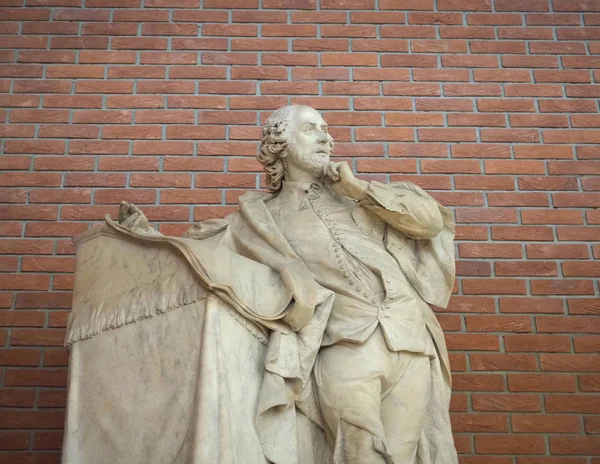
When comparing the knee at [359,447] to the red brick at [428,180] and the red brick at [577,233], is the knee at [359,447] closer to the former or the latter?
the red brick at [428,180]

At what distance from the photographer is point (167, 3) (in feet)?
13.7

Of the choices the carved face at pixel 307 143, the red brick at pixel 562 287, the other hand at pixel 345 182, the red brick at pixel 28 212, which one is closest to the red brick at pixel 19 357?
the red brick at pixel 28 212

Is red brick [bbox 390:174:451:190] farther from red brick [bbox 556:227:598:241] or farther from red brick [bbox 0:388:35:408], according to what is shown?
red brick [bbox 0:388:35:408]

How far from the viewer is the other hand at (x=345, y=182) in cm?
280

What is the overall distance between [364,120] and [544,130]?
80 centimetres

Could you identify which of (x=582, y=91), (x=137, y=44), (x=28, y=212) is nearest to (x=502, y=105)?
(x=582, y=91)

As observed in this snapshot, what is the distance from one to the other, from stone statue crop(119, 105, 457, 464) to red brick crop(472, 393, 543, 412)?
0.80 m

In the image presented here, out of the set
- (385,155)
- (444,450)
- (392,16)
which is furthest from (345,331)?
(392,16)

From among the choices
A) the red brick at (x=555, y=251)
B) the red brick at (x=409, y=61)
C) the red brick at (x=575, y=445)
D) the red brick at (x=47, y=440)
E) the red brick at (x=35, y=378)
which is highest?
the red brick at (x=409, y=61)

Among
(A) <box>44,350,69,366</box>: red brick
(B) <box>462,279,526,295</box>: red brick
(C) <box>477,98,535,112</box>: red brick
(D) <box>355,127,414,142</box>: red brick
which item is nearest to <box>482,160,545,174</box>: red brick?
(C) <box>477,98,535,112</box>: red brick

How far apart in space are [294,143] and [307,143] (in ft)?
0.14

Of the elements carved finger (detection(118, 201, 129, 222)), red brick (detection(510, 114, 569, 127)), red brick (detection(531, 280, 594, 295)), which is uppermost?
red brick (detection(510, 114, 569, 127))

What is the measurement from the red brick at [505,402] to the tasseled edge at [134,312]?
1470 mm

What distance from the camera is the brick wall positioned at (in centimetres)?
353
